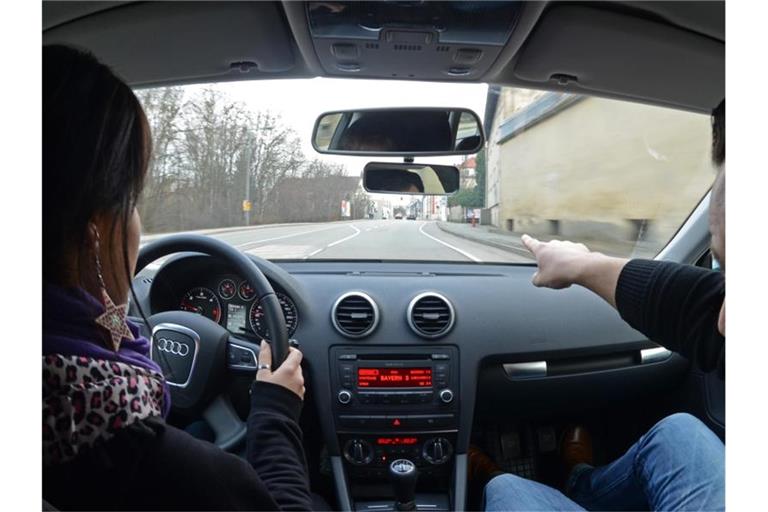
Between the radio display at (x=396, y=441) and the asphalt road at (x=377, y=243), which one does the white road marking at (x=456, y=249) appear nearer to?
the asphalt road at (x=377, y=243)

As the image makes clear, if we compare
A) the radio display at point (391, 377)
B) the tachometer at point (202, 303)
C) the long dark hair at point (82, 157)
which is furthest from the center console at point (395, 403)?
the long dark hair at point (82, 157)

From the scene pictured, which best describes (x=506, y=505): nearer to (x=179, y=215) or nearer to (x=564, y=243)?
(x=564, y=243)

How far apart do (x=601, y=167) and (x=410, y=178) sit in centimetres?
103

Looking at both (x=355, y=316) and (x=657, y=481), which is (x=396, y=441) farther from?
(x=657, y=481)

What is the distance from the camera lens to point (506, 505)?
2035 millimetres

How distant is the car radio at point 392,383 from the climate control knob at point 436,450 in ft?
0.50

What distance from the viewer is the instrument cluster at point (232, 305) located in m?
2.35

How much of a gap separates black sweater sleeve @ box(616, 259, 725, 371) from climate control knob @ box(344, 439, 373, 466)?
4.85 ft

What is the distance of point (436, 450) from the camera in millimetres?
2562

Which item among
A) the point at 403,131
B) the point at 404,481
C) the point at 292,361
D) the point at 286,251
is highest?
the point at 403,131

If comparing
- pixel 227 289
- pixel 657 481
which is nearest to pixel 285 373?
pixel 227 289

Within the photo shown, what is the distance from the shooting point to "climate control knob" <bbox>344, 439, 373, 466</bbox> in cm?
256

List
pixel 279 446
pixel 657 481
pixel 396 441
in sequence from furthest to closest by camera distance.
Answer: pixel 396 441 < pixel 657 481 < pixel 279 446

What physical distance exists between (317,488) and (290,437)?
141cm
